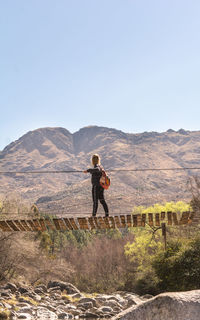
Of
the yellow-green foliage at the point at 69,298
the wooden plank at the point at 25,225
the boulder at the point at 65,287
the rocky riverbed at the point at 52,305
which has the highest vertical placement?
the wooden plank at the point at 25,225

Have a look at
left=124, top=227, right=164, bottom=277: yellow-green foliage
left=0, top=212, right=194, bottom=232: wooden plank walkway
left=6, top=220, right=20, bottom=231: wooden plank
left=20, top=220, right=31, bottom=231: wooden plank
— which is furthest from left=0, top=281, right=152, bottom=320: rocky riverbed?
left=20, top=220, right=31, bottom=231: wooden plank

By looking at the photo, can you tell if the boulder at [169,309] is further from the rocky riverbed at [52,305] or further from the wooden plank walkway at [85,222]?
the rocky riverbed at [52,305]

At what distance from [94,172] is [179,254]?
1289 cm

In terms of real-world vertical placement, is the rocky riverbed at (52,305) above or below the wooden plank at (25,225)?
below

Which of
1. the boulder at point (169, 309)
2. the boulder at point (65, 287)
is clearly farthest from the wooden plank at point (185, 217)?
the boulder at point (65, 287)

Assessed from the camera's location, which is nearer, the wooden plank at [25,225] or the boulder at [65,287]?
A: the wooden plank at [25,225]

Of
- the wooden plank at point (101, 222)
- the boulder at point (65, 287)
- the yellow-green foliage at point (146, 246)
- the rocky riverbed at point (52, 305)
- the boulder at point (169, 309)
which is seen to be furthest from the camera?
the yellow-green foliage at point (146, 246)

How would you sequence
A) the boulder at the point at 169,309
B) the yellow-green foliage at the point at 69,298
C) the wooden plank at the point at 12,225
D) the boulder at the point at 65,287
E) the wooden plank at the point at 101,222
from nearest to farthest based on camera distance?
the boulder at the point at 169,309
the wooden plank at the point at 101,222
the wooden plank at the point at 12,225
the yellow-green foliage at the point at 69,298
the boulder at the point at 65,287

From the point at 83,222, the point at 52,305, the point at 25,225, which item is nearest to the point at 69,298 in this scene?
the point at 52,305

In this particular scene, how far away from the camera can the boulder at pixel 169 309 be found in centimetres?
722

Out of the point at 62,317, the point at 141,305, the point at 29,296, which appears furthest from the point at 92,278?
the point at 141,305

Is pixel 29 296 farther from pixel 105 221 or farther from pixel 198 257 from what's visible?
pixel 105 221

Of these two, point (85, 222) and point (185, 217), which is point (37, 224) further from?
point (185, 217)

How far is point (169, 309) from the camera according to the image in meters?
7.24
